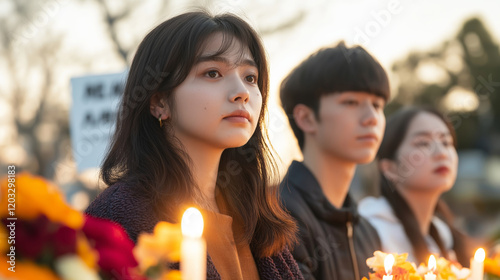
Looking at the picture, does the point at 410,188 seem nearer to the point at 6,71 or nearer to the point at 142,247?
the point at 142,247

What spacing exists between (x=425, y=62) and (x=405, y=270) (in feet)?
83.7

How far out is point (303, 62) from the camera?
321 cm

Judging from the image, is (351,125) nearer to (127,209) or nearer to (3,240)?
(127,209)

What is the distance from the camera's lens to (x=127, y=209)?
174 cm

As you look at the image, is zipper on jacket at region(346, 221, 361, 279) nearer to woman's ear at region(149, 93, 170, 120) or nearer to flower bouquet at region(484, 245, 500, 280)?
flower bouquet at region(484, 245, 500, 280)

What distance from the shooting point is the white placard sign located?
4.72 metres

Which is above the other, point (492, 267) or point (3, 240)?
point (3, 240)

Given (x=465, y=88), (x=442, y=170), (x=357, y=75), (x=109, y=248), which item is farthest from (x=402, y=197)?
(x=465, y=88)

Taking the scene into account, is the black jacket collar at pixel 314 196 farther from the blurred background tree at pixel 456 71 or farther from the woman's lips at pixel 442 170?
the blurred background tree at pixel 456 71

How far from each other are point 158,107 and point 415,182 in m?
2.17

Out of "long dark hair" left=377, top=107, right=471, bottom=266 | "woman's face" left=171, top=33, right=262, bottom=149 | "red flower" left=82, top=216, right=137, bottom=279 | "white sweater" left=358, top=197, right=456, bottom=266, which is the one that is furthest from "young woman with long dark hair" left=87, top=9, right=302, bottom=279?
"long dark hair" left=377, top=107, right=471, bottom=266

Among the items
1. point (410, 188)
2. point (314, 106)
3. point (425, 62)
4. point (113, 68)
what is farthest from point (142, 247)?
point (425, 62)

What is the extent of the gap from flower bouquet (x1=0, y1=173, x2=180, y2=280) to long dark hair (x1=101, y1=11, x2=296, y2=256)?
39.0 inches

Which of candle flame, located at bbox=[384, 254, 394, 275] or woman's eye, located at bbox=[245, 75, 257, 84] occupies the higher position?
woman's eye, located at bbox=[245, 75, 257, 84]
